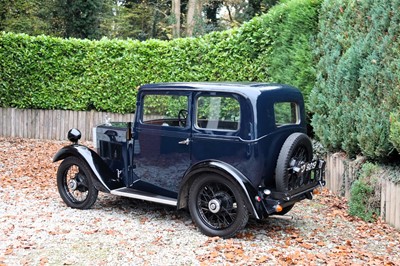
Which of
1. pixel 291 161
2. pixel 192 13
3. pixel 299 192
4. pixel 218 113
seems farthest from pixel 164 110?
pixel 192 13

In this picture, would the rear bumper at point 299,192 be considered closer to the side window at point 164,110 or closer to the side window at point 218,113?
the side window at point 218,113

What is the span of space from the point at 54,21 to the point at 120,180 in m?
17.2

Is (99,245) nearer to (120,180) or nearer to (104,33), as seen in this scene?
(120,180)

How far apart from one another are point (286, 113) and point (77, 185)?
3099mm

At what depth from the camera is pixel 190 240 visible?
5168 mm

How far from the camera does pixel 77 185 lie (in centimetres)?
646

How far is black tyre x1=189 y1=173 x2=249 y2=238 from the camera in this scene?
16.6ft

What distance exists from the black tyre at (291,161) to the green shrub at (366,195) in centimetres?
115

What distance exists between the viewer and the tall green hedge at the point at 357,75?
5.75 meters

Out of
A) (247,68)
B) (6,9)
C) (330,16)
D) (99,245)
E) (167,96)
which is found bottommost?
(99,245)

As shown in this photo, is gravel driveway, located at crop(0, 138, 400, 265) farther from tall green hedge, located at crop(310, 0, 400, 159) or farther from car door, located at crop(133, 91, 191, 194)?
tall green hedge, located at crop(310, 0, 400, 159)

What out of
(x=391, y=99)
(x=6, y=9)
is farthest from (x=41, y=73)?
(x=391, y=99)

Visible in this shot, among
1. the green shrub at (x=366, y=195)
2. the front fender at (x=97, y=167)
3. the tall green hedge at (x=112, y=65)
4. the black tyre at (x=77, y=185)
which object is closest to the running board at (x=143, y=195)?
the front fender at (x=97, y=167)

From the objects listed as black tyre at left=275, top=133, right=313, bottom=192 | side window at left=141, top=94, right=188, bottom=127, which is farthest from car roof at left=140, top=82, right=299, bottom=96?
black tyre at left=275, top=133, right=313, bottom=192
